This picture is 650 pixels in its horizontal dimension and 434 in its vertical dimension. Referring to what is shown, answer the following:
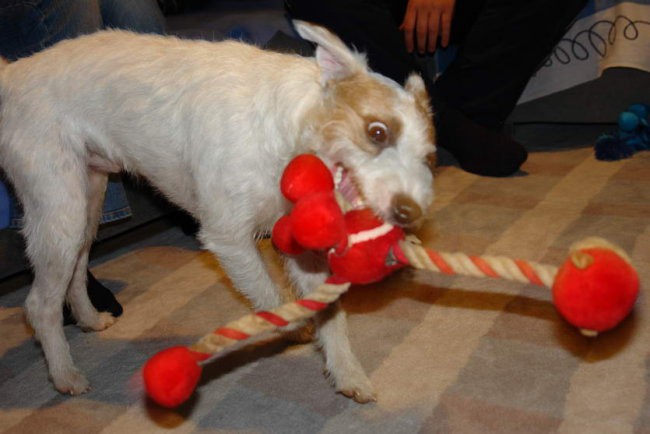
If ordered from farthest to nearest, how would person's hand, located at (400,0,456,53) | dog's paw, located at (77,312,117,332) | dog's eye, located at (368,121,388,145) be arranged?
1. person's hand, located at (400,0,456,53)
2. dog's paw, located at (77,312,117,332)
3. dog's eye, located at (368,121,388,145)

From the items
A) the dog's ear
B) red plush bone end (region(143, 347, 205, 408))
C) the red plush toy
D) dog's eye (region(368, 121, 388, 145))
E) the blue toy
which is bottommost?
the blue toy

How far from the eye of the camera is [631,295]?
1215 millimetres

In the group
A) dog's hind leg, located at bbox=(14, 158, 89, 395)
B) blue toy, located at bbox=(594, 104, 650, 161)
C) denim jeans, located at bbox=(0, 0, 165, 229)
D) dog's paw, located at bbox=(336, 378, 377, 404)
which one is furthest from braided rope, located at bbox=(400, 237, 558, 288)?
blue toy, located at bbox=(594, 104, 650, 161)

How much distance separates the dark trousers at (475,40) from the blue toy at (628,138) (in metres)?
0.61

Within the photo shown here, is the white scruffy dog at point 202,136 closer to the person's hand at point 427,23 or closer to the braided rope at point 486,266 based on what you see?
the braided rope at point 486,266

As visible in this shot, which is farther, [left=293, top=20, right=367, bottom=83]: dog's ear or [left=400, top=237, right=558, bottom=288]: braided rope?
[left=293, top=20, right=367, bottom=83]: dog's ear

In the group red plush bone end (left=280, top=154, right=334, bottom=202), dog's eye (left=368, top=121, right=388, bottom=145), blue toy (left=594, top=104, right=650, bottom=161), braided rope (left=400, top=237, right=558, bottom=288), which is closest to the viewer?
braided rope (left=400, top=237, right=558, bottom=288)

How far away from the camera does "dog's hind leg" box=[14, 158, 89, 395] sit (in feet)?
7.12

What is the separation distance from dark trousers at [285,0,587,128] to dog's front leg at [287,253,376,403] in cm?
184

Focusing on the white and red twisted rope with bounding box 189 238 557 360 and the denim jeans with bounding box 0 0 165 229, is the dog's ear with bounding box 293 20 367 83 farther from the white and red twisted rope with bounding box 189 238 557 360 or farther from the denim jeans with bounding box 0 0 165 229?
the denim jeans with bounding box 0 0 165 229

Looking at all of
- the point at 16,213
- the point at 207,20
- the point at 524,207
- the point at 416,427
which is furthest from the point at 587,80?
the point at 16,213

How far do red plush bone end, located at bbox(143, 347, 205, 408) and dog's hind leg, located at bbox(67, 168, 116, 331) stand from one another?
1.16 m

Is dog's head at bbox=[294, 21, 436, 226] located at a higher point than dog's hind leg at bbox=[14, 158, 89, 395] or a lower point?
higher

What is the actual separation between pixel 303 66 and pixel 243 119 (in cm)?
24
